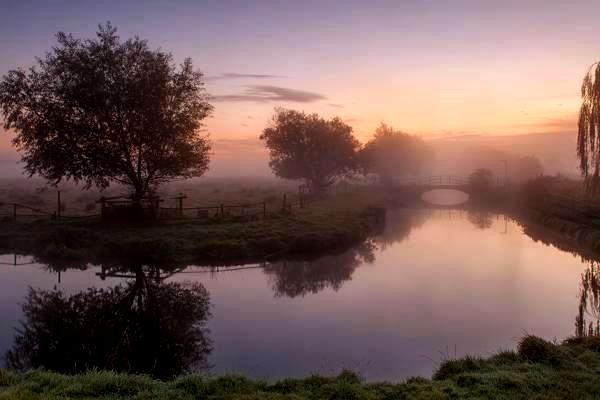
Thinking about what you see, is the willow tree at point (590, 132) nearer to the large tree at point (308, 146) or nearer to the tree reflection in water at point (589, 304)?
the tree reflection in water at point (589, 304)

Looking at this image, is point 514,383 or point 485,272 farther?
point 485,272

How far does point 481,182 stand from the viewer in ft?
284

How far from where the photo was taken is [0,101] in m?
32.7

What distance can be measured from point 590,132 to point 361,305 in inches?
571

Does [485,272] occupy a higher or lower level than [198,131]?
lower

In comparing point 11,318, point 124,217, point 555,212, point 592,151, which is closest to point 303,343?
point 11,318

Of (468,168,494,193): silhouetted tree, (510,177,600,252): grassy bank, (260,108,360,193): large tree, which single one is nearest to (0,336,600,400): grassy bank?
(510,177,600,252): grassy bank

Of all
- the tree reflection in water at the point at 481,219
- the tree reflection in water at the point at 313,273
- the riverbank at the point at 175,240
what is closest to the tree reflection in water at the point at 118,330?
the tree reflection in water at the point at 313,273

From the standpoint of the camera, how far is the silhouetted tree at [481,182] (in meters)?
84.6

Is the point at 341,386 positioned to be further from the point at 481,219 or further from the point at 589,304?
the point at 481,219

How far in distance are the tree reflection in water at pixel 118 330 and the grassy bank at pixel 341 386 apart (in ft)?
7.15

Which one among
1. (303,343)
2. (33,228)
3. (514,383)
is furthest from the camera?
(33,228)

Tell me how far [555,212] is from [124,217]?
39630 millimetres

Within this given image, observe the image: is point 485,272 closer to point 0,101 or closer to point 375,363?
point 375,363
